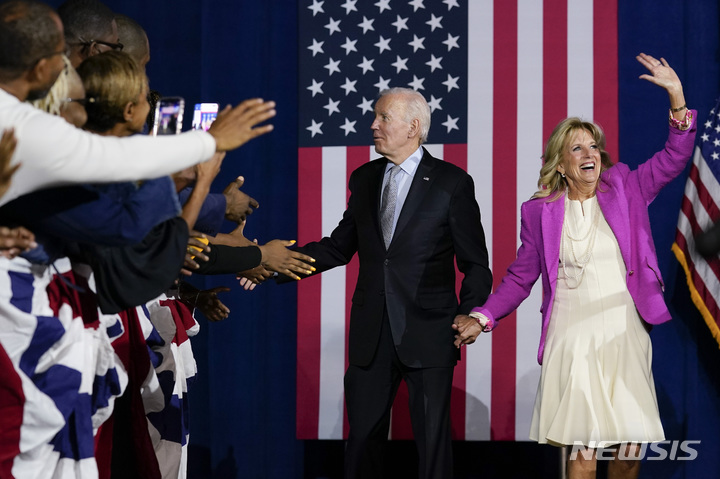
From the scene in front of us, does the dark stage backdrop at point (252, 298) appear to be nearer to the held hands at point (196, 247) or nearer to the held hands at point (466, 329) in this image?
the held hands at point (466, 329)

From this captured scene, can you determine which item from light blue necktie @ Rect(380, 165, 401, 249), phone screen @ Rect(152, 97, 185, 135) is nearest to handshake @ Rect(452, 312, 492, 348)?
light blue necktie @ Rect(380, 165, 401, 249)

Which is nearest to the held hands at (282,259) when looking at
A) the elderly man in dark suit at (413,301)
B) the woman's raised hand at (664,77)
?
the elderly man in dark suit at (413,301)

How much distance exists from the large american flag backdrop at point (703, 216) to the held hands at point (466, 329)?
4.39 feet

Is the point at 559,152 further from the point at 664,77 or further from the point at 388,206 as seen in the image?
the point at 388,206

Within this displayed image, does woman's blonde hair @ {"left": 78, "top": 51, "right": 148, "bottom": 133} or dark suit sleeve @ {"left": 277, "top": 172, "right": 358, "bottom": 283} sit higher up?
woman's blonde hair @ {"left": 78, "top": 51, "right": 148, "bottom": 133}

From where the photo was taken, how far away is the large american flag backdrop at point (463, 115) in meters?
4.45

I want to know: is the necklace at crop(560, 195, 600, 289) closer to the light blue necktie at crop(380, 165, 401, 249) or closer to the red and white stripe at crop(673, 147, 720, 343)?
the light blue necktie at crop(380, 165, 401, 249)

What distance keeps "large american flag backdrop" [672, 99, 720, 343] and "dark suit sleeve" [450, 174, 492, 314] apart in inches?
47.2

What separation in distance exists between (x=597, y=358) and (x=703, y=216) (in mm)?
1179

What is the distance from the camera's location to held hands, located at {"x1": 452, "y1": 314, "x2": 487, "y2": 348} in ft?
11.4

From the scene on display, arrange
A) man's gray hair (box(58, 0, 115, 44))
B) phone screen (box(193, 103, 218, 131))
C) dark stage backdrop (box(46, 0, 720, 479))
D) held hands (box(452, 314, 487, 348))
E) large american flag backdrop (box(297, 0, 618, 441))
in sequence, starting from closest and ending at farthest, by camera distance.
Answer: phone screen (box(193, 103, 218, 131))
man's gray hair (box(58, 0, 115, 44))
held hands (box(452, 314, 487, 348))
large american flag backdrop (box(297, 0, 618, 441))
dark stage backdrop (box(46, 0, 720, 479))

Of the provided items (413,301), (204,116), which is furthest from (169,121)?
(413,301)

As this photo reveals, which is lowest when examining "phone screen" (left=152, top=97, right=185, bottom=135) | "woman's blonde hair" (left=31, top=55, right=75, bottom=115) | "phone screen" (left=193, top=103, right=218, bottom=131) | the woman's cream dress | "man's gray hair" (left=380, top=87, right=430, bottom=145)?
the woman's cream dress

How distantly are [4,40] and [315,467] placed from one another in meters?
3.30
